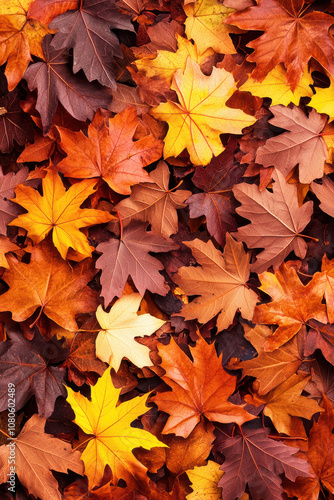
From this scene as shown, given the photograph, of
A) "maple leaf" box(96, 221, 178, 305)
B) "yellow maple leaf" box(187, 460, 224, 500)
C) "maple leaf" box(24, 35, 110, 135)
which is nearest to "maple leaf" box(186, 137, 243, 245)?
"maple leaf" box(96, 221, 178, 305)

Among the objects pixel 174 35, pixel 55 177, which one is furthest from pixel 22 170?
pixel 174 35

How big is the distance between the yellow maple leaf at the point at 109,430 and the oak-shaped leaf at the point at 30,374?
0.05m

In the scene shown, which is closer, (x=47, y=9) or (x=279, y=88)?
(x=47, y=9)

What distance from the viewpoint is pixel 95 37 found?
3.16 feet

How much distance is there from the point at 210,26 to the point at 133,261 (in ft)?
2.11

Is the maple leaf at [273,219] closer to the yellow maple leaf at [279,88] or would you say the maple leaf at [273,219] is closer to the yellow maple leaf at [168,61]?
the yellow maple leaf at [279,88]

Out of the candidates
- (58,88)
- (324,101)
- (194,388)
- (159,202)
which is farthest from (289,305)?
(58,88)

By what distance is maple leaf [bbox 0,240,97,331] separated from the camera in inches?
39.8

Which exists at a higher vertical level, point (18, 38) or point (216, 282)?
point (18, 38)

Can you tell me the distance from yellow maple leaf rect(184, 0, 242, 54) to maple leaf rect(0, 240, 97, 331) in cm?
65

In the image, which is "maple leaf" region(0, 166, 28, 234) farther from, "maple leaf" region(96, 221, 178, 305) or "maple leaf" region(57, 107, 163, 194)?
"maple leaf" region(96, 221, 178, 305)

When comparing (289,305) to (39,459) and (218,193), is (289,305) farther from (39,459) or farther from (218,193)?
(39,459)

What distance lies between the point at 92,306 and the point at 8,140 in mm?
488

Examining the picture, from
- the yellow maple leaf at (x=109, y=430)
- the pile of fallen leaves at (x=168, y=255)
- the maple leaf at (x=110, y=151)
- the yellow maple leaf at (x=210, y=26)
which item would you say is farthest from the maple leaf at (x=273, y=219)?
the yellow maple leaf at (x=109, y=430)
